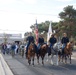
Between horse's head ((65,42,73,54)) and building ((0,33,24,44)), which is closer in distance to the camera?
horse's head ((65,42,73,54))

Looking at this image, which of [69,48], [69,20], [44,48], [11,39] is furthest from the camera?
[11,39]

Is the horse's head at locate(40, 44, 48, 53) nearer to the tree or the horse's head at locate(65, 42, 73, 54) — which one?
the horse's head at locate(65, 42, 73, 54)

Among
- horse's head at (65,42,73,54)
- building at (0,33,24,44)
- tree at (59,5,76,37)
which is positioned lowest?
horse's head at (65,42,73,54)

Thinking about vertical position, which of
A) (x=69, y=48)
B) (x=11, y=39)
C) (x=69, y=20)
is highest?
(x=69, y=20)

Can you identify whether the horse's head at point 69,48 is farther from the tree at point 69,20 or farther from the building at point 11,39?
the building at point 11,39

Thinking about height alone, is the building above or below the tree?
below

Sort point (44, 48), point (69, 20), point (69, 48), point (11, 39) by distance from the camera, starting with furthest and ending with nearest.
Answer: point (11, 39)
point (69, 20)
point (69, 48)
point (44, 48)

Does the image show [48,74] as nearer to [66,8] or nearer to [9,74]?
[9,74]

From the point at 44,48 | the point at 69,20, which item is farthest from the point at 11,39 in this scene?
the point at 44,48

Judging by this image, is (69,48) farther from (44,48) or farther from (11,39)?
(11,39)

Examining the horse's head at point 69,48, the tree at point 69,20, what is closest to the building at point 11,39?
the tree at point 69,20

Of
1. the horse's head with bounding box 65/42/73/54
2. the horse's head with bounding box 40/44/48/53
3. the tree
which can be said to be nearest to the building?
the tree

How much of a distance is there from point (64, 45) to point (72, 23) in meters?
44.5

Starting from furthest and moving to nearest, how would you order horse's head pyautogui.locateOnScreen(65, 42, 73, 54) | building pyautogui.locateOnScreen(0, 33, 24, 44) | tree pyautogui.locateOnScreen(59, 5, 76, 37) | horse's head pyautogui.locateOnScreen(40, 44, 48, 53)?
building pyautogui.locateOnScreen(0, 33, 24, 44)
tree pyautogui.locateOnScreen(59, 5, 76, 37)
horse's head pyautogui.locateOnScreen(65, 42, 73, 54)
horse's head pyautogui.locateOnScreen(40, 44, 48, 53)
